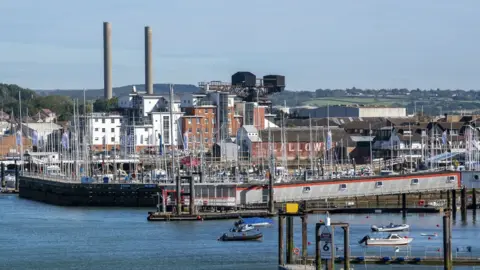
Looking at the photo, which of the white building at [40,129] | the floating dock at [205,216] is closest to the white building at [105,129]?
the white building at [40,129]

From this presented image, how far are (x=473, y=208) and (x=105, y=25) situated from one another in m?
97.9

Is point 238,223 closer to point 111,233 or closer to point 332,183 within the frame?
point 111,233

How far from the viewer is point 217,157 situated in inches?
4835

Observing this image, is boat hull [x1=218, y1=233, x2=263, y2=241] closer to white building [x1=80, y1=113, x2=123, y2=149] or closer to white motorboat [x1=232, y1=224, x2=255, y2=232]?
white motorboat [x1=232, y1=224, x2=255, y2=232]

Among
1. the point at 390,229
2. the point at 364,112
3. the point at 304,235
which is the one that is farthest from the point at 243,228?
the point at 364,112

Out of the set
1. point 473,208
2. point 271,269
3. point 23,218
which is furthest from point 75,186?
point 271,269

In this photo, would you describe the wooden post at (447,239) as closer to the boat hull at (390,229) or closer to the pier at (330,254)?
the pier at (330,254)

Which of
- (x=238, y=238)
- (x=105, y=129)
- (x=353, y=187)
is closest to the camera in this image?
(x=238, y=238)

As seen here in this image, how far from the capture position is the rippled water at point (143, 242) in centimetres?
5922

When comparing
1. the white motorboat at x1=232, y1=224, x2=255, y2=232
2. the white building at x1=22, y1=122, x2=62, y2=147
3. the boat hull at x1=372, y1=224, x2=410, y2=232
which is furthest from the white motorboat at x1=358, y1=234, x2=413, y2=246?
the white building at x1=22, y1=122, x2=62, y2=147

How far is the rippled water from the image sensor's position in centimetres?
5922

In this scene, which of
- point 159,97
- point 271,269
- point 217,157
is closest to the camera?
point 271,269

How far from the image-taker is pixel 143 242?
220 ft

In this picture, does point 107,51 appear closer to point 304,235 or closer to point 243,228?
point 243,228
